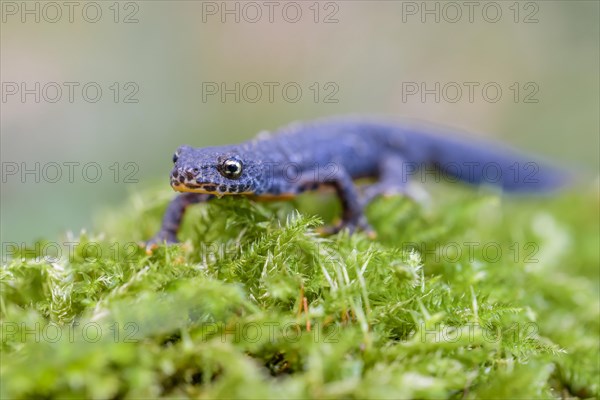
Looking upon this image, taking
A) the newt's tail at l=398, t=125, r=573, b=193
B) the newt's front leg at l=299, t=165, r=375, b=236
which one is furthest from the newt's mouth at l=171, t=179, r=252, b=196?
the newt's tail at l=398, t=125, r=573, b=193

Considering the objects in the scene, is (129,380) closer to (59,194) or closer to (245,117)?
(59,194)

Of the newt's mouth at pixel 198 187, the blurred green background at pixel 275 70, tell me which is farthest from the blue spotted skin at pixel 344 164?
the blurred green background at pixel 275 70

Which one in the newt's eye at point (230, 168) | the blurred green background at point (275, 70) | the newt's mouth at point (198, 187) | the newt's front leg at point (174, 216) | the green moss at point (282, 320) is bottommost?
the green moss at point (282, 320)

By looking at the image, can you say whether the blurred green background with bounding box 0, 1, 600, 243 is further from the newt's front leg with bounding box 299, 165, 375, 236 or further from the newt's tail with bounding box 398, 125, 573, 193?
the newt's front leg with bounding box 299, 165, 375, 236

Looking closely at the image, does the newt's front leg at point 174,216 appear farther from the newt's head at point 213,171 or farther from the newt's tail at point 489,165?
the newt's tail at point 489,165

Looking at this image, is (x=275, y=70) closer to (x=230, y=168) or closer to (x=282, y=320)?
(x=230, y=168)

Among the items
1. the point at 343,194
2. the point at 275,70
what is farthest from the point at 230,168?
the point at 275,70

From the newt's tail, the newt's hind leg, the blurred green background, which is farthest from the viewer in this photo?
the blurred green background
